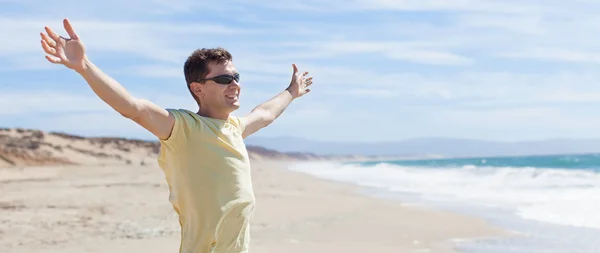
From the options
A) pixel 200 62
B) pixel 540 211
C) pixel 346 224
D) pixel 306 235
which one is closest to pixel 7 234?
pixel 306 235

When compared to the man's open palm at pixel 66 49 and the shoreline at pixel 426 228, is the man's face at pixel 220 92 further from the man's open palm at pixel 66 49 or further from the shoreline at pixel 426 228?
the shoreline at pixel 426 228

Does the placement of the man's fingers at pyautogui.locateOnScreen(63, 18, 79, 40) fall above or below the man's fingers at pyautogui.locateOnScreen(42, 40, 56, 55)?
above

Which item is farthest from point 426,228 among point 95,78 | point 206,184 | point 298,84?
point 95,78

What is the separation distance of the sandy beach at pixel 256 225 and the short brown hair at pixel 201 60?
570 cm

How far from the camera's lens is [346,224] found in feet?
38.7

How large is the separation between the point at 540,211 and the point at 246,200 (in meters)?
11.5

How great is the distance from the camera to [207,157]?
311 cm

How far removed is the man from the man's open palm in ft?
0.89

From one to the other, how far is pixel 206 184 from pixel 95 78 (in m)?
0.61

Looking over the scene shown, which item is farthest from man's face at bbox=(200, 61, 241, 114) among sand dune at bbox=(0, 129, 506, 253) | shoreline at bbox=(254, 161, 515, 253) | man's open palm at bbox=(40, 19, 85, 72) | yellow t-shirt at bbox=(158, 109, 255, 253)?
shoreline at bbox=(254, 161, 515, 253)

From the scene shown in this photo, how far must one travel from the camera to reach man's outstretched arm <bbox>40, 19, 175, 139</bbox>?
2.69m

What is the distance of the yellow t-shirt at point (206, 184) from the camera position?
310 cm

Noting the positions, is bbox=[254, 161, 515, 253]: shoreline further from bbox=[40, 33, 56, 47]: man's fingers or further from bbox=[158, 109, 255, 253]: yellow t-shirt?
bbox=[40, 33, 56, 47]: man's fingers

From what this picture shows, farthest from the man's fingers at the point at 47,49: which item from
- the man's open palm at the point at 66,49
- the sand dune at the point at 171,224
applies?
the sand dune at the point at 171,224
